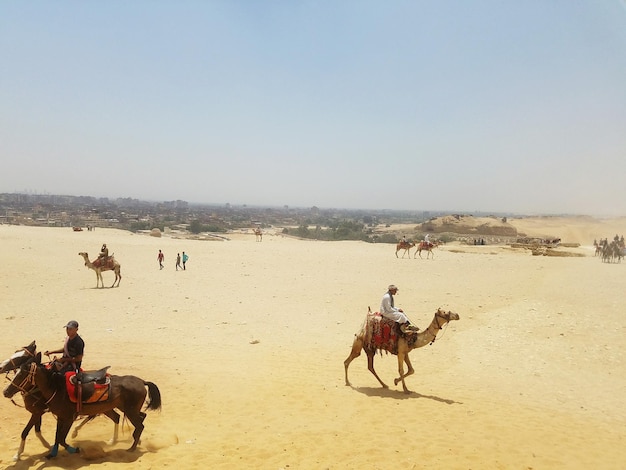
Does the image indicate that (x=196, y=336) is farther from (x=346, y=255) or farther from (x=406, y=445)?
(x=346, y=255)

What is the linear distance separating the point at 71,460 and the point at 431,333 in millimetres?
7728

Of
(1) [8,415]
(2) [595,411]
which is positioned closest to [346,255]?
(2) [595,411]

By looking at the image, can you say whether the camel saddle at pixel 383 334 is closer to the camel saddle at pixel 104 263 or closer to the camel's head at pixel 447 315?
the camel's head at pixel 447 315

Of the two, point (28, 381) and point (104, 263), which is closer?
point (28, 381)

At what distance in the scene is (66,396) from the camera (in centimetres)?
697

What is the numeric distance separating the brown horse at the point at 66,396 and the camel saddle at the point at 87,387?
0.10ft

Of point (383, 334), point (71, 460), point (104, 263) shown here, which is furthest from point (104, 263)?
point (383, 334)

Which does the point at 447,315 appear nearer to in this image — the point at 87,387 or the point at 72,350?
the point at 87,387

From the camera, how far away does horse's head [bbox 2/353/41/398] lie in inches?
259

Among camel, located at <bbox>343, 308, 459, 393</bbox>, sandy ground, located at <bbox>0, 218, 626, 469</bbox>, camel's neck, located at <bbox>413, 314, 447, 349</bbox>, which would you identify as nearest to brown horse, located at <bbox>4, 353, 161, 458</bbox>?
sandy ground, located at <bbox>0, 218, 626, 469</bbox>

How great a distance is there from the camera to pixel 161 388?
10.3 m

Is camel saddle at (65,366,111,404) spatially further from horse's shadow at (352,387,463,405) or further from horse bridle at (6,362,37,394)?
horse's shadow at (352,387,463,405)

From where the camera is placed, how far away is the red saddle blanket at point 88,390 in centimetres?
695

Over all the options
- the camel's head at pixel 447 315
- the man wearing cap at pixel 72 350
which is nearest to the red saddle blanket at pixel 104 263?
the man wearing cap at pixel 72 350
